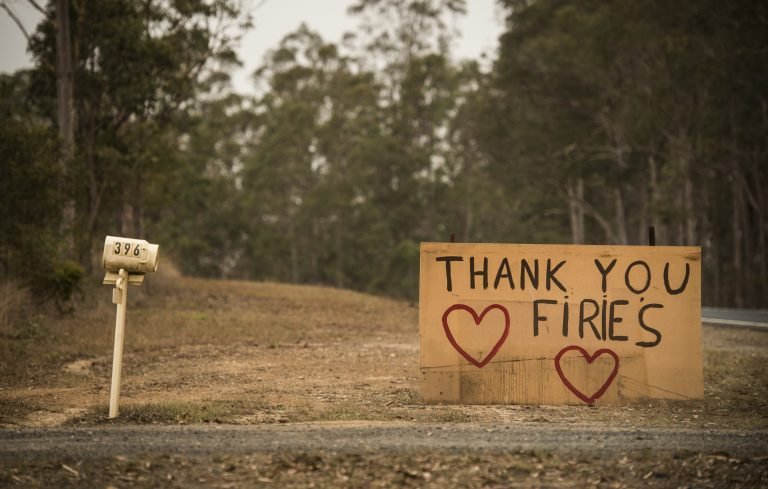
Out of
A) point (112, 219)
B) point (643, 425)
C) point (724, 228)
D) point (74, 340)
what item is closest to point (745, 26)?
point (724, 228)

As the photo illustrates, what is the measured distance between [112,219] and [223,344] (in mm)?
14578

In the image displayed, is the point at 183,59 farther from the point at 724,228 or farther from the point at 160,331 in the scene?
the point at 724,228

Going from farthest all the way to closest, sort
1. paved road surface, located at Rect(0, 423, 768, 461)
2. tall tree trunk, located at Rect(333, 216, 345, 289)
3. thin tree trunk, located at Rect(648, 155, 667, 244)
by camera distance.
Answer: tall tree trunk, located at Rect(333, 216, 345, 289)
thin tree trunk, located at Rect(648, 155, 667, 244)
paved road surface, located at Rect(0, 423, 768, 461)

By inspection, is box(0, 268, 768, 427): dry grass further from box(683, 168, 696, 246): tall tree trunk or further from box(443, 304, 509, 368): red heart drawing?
box(683, 168, 696, 246): tall tree trunk

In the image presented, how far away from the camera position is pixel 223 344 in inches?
654

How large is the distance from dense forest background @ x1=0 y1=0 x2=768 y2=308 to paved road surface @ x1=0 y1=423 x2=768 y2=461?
488 inches

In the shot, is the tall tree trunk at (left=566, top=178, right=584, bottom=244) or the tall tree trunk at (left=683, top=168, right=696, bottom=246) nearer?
the tall tree trunk at (left=683, top=168, right=696, bottom=246)

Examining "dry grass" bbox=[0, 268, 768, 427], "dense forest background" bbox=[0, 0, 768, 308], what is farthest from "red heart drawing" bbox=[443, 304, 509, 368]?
"dense forest background" bbox=[0, 0, 768, 308]

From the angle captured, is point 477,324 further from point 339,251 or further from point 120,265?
point 339,251

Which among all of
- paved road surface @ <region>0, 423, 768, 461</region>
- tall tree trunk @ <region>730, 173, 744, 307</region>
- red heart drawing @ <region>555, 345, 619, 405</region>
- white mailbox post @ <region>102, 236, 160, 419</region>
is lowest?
paved road surface @ <region>0, 423, 768, 461</region>

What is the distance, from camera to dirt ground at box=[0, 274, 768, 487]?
631 cm

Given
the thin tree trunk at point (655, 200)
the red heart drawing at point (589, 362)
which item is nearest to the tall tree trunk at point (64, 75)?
the red heart drawing at point (589, 362)

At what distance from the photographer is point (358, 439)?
23.0 ft

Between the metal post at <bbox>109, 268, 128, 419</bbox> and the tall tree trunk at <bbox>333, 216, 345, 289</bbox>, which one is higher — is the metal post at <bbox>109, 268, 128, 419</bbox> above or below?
below
